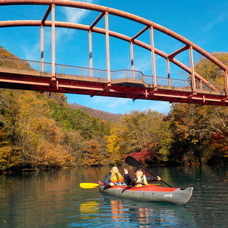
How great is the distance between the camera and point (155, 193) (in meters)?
12.7

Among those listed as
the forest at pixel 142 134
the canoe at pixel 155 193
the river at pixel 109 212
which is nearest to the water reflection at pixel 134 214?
the river at pixel 109 212

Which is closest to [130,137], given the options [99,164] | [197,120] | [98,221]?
[99,164]

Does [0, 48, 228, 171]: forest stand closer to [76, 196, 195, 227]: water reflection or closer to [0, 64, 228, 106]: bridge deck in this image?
[0, 64, 228, 106]: bridge deck

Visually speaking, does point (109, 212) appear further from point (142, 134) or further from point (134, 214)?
point (142, 134)

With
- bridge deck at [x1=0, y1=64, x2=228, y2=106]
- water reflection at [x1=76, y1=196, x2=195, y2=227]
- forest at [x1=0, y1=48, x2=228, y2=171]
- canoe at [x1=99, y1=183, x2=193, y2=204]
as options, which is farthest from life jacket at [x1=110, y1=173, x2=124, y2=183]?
forest at [x1=0, y1=48, x2=228, y2=171]

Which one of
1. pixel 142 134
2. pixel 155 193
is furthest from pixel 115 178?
pixel 142 134

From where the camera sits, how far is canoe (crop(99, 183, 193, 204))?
11739mm

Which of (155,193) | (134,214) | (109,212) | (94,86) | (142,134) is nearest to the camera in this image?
(134,214)

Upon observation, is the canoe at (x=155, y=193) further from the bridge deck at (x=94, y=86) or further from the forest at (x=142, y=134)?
the forest at (x=142, y=134)

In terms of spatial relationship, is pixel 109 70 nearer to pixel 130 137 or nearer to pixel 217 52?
pixel 217 52

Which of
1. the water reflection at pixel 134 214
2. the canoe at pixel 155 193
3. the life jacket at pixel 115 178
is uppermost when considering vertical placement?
the life jacket at pixel 115 178

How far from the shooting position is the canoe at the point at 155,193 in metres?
11.7

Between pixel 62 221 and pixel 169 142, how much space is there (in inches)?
1395

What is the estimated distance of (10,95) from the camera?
35000 millimetres
